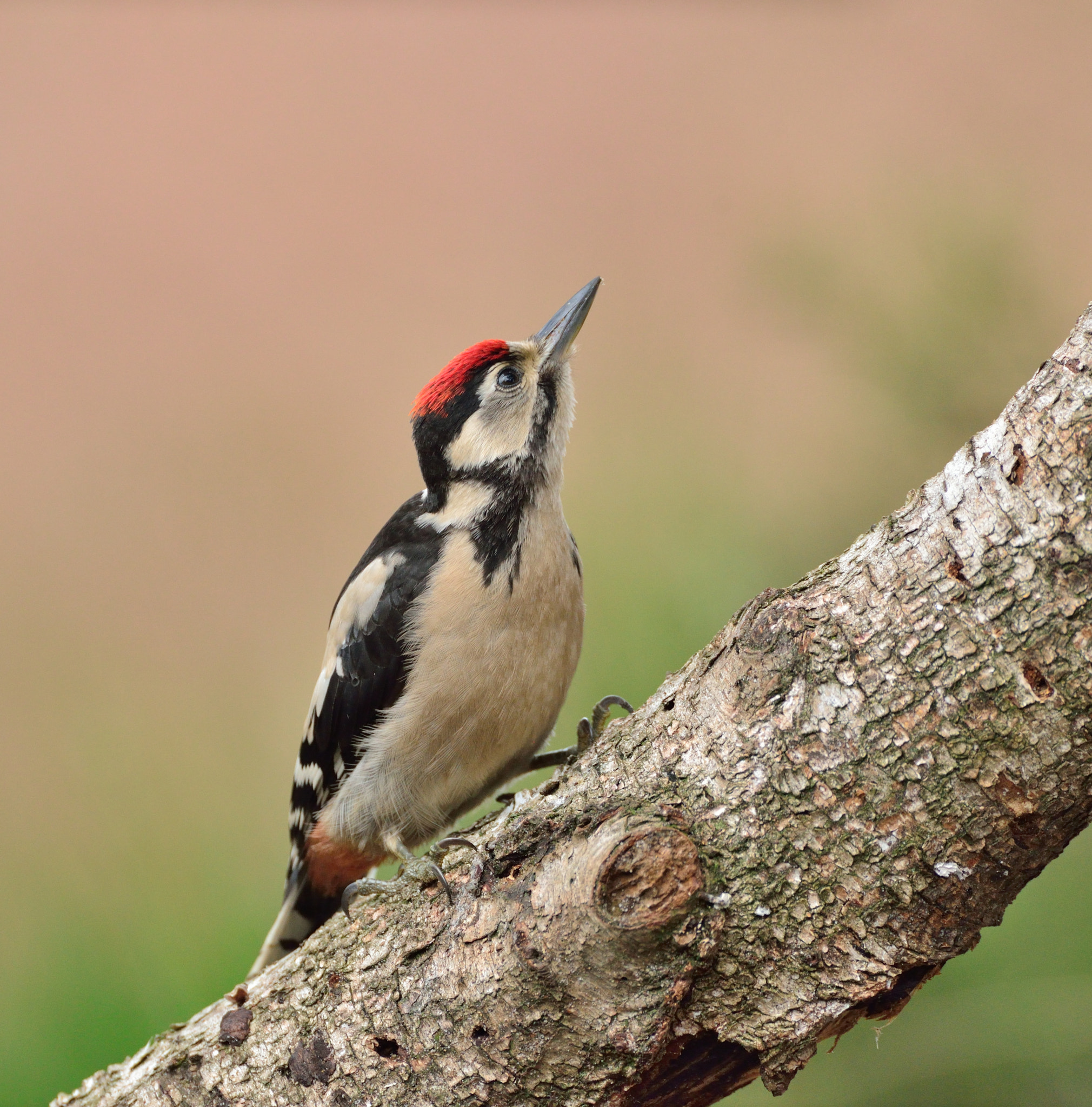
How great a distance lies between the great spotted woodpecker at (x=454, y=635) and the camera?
217 cm

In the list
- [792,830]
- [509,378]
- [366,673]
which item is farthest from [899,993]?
[509,378]

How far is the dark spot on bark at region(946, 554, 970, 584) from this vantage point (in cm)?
112

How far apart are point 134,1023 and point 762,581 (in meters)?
2.22

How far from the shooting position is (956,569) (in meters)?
1.12

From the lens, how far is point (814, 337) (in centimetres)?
254

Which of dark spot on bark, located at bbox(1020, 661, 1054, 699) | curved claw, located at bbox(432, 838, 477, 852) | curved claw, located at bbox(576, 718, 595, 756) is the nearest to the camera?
dark spot on bark, located at bbox(1020, 661, 1054, 699)

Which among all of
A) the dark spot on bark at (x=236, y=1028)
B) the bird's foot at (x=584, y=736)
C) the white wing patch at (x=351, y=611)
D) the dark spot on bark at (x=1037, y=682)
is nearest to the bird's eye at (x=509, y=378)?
the white wing patch at (x=351, y=611)

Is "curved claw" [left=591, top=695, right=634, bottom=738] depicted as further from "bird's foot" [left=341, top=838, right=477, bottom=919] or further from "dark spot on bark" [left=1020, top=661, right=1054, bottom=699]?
"dark spot on bark" [left=1020, top=661, right=1054, bottom=699]

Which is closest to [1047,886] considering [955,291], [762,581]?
[762,581]

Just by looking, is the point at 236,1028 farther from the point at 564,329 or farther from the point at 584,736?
the point at 564,329

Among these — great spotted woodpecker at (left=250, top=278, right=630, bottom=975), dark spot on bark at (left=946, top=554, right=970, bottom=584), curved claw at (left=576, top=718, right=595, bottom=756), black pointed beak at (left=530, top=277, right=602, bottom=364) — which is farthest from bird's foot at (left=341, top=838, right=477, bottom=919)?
black pointed beak at (left=530, top=277, right=602, bottom=364)

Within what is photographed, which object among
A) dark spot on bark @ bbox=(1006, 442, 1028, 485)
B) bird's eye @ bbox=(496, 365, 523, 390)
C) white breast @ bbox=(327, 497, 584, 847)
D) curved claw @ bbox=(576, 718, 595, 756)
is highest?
bird's eye @ bbox=(496, 365, 523, 390)

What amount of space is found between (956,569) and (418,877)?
3.36ft

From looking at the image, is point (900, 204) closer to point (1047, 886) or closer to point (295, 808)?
point (1047, 886)
